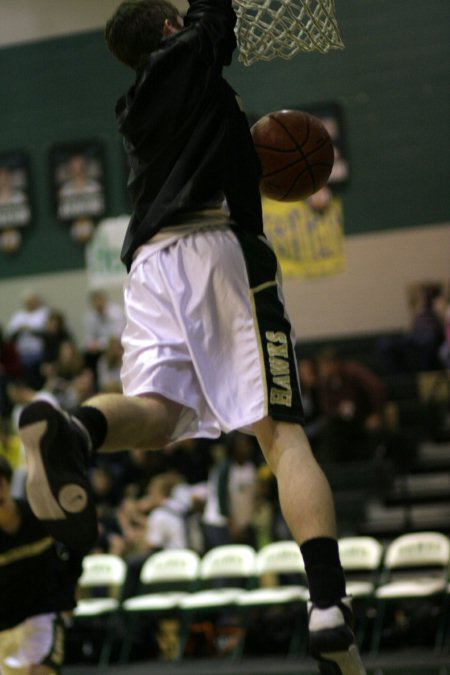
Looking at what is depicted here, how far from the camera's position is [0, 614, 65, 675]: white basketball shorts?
6082 mm

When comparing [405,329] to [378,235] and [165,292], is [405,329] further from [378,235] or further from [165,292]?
[165,292]

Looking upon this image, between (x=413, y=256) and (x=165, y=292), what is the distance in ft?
41.2

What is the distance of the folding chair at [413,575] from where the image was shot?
956 centimetres

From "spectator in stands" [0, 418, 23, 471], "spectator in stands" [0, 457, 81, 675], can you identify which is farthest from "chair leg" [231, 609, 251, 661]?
"spectator in stands" [0, 457, 81, 675]

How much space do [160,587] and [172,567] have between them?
14.5 inches

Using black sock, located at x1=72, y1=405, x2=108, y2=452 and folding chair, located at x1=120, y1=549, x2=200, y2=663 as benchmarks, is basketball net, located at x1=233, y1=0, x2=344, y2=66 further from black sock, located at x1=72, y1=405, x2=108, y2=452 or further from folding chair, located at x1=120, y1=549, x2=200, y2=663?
folding chair, located at x1=120, y1=549, x2=200, y2=663

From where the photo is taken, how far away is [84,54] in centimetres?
1738

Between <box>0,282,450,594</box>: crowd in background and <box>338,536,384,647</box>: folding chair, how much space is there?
3.79 feet

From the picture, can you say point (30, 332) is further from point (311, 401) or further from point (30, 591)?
point (30, 591)

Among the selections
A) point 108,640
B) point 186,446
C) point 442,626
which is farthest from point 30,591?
point 186,446

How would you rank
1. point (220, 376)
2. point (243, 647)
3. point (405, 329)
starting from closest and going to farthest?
point (220, 376) → point (243, 647) → point (405, 329)

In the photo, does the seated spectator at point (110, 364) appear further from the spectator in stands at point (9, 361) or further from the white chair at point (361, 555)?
the white chair at point (361, 555)

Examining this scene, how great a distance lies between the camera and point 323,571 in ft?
10.9

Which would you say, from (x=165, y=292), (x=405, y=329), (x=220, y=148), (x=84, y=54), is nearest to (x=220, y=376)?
(x=165, y=292)
